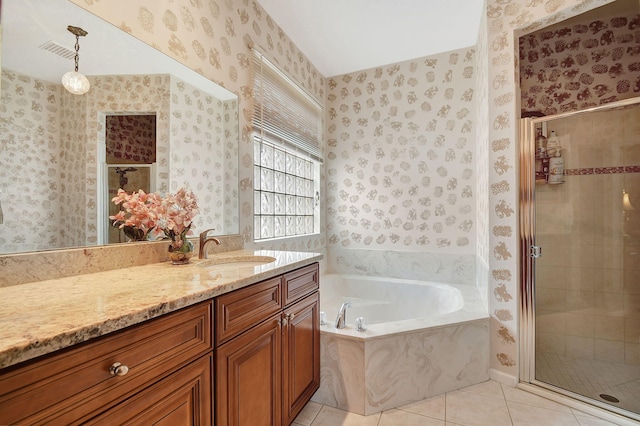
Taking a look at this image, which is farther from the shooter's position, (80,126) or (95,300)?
(80,126)

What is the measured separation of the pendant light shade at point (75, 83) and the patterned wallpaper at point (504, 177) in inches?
85.4

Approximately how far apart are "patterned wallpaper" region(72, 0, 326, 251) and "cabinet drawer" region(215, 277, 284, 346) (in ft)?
2.65

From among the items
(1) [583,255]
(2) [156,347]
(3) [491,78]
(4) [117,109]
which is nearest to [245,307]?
(2) [156,347]

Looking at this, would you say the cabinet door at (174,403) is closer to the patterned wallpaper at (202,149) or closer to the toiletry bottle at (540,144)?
the patterned wallpaper at (202,149)

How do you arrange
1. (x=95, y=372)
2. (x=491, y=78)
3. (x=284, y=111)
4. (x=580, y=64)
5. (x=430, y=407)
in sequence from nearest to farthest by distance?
(x=95, y=372), (x=430, y=407), (x=491, y=78), (x=580, y=64), (x=284, y=111)

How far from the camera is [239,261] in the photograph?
159 cm

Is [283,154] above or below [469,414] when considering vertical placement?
above

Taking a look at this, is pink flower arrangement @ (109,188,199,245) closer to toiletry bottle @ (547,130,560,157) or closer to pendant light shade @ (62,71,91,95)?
pendant light shade @ (62,71,91,95)

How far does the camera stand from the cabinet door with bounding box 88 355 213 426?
2.15 ft

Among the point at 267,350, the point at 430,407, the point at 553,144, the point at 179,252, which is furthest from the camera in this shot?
the point at 553,144

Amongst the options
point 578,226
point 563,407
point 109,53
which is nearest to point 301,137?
point 109,53

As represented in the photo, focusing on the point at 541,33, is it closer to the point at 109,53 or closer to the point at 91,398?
the point at 109,53

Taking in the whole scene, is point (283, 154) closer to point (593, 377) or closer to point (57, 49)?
point (57, 49)

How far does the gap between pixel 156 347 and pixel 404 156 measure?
2.59m
